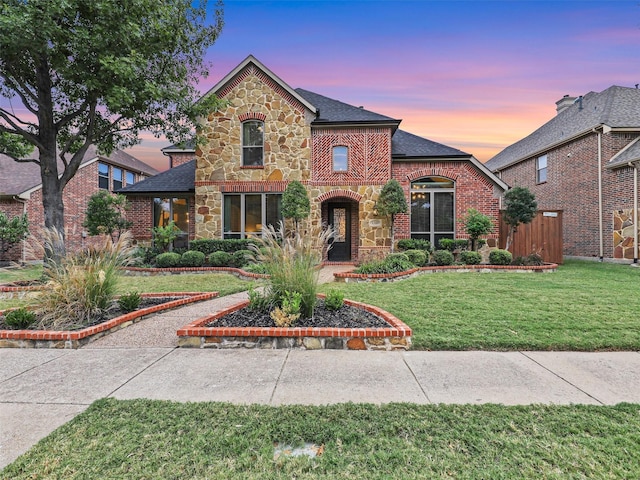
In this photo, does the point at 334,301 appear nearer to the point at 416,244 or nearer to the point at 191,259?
the point at 191,259

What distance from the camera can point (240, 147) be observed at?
12.1 meters

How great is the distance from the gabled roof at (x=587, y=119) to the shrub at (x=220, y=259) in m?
14.6

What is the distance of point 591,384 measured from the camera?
2.77m

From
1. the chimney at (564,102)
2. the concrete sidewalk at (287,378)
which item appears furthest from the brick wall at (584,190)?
the concrete sidewalk at (287,378)

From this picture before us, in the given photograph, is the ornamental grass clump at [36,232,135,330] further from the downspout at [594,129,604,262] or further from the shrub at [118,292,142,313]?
the downspout at [594,129,604,262]

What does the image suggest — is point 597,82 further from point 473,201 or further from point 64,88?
point 64,88

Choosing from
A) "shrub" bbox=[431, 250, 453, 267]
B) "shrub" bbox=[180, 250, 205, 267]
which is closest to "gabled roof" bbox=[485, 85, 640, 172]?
"shrub" bbox=[431, 250, 453, 267]

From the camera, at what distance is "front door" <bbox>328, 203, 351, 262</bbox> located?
1293 cm

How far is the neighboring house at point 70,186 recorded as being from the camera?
1343 centimetres

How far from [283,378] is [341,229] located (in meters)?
10.3

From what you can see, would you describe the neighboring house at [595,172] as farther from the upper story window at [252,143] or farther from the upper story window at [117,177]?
the upper story window at [117,177]

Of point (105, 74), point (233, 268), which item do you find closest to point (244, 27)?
point (105, 74)

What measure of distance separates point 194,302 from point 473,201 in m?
10.3

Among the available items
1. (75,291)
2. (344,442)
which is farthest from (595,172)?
(75,291)
